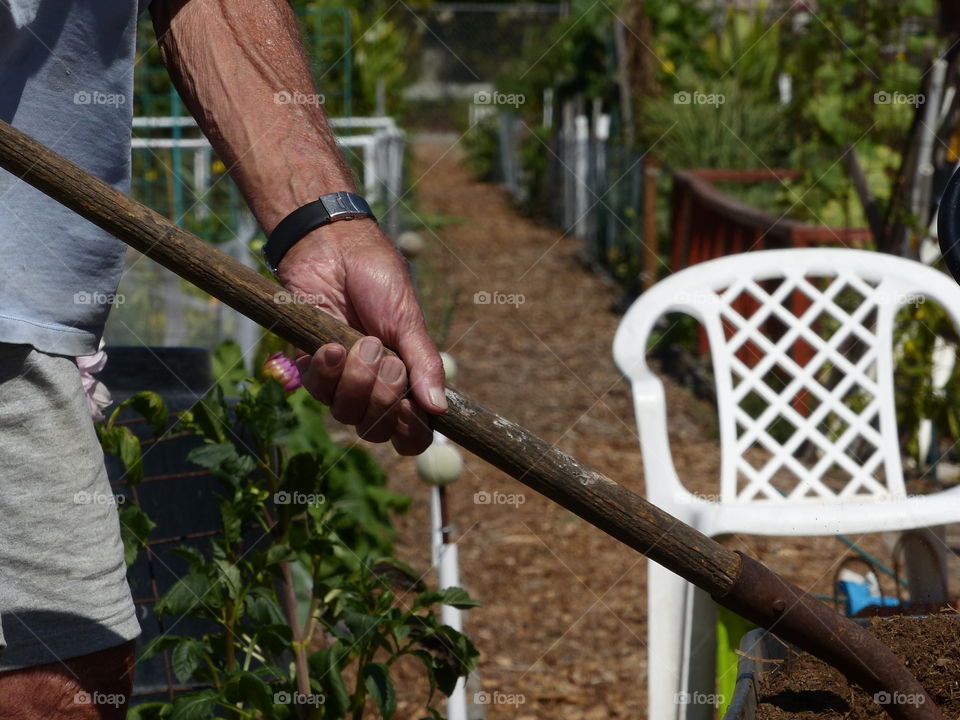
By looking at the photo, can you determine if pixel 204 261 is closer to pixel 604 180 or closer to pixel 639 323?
pixel 639 323

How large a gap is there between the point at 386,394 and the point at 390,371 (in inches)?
1.0

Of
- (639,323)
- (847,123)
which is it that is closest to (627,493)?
(639,323)

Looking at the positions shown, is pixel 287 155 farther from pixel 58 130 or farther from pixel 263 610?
pixel 263 610

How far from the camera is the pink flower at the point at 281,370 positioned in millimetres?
1939

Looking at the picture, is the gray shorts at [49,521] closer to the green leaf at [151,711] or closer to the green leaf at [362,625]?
the green leaf at [151,711]

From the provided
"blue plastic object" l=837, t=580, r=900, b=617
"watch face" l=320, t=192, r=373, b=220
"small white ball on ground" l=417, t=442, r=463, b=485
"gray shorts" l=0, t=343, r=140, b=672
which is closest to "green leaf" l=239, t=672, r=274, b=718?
"gray shorts" l=0, t=343, r=140, b=672

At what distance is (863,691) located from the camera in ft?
4.35

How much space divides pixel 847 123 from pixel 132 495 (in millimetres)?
3806

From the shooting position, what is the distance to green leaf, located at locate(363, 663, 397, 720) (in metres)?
1.69
